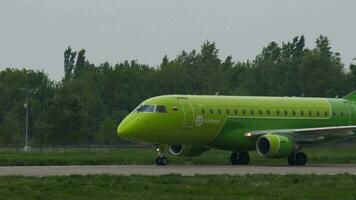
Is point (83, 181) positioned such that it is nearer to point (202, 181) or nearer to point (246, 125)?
point (202, 181)

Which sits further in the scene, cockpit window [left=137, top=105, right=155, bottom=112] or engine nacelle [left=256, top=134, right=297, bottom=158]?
engine nacelle [left=256, top=134, right=297, bottom=158]

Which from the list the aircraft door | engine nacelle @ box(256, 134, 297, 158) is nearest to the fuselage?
the aircraft door

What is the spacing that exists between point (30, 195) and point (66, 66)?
143 m

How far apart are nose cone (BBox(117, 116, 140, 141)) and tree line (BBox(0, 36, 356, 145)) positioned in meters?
49.8

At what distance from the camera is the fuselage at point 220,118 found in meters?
41.4

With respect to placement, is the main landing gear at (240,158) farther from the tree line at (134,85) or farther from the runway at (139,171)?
the tree line at (134,85)

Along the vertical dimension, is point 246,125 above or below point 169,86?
below

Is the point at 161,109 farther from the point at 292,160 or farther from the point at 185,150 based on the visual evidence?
the point at 292,160

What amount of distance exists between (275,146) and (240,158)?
3.42m

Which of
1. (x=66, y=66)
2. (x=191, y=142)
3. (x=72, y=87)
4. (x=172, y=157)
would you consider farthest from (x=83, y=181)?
(x=66, y=66)

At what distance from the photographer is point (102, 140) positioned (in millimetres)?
100000

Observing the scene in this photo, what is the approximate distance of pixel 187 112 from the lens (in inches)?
1661

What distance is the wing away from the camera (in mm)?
43750

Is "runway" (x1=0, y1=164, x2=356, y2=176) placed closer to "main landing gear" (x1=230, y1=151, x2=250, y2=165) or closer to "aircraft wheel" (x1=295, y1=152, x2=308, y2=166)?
"aircraft wheel" (x1=295, y1=152, x2=308, y2=166)
